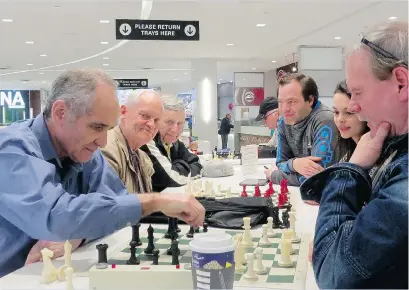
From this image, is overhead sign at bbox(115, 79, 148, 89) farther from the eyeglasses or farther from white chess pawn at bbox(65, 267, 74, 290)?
the eyeglasses

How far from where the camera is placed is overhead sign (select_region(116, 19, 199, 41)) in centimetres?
620

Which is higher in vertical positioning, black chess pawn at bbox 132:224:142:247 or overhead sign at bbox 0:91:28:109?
overhead sign at bbox 0:91:28:109

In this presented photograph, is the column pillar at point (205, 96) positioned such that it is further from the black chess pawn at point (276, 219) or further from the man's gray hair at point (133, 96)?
the black chess pawn at point (276, 219)

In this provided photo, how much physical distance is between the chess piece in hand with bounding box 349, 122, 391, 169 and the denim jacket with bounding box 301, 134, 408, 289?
0.01 m

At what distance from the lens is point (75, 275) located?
1.44 meters

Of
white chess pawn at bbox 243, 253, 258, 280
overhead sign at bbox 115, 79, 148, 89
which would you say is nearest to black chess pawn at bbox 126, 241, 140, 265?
white chess pawn at bbox 243, 253, 258, 280

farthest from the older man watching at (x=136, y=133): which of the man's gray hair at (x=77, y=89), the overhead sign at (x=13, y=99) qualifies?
the overhead sign at (x=13, y=99)

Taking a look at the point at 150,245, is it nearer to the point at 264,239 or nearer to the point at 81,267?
the point at 81,267


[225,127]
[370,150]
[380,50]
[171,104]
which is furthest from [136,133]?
[225,127]

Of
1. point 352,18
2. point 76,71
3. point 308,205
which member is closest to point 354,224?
point 76,71

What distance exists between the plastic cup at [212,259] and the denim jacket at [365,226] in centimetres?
21

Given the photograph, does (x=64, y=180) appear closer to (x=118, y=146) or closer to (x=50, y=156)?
(x=50, y=156)

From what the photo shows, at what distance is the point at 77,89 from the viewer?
5.54ft

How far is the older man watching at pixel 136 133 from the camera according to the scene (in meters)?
2.52
